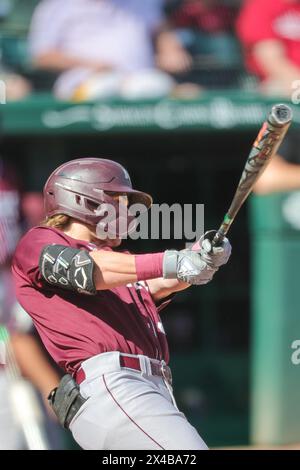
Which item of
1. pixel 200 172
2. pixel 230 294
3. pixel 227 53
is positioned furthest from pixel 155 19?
pixel 230 294

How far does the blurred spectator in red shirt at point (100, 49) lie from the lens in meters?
6.34

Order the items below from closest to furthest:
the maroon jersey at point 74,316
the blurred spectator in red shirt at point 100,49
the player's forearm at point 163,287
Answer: the maroon jersey at point 74,316 < the player's forearm at point 163,287 < the blurred spectator in red shirt at point 100,49

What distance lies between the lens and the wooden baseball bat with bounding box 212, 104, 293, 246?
2.90m

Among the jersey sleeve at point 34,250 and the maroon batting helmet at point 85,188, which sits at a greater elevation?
the maroon batting helmet at point 85,188

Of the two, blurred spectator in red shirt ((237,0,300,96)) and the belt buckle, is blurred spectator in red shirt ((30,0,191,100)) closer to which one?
blurred spectator in red shirt ((237,0,300,96))

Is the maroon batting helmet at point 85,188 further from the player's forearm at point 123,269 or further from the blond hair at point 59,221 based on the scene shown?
the player's forearm at point 123,269

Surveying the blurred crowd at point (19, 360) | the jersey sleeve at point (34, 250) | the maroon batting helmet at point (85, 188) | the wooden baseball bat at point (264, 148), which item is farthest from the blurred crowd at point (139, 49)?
the wooden baseball bat at point (264, 148)

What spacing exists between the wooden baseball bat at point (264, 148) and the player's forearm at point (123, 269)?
0.20 metres

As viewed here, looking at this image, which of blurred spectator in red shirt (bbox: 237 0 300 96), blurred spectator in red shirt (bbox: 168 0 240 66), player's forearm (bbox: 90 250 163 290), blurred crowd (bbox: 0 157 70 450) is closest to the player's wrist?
player's forearm (bbox: 90 250 163 290)

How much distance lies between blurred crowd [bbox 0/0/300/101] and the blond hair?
112 inches

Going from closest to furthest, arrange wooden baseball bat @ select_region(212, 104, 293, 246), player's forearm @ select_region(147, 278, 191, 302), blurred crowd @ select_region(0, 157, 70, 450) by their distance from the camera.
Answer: wooden baseball bat @ select_region(212, 104, 293, 246), player's forearm @ select_region(147, 278, 191, 302), blurred crowd @ select_region(0, 157, 70, 450)

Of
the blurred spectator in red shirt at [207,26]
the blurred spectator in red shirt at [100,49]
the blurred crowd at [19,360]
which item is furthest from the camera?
the blurred spectator in red shirt at [207,26]

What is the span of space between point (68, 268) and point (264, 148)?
0.69 m

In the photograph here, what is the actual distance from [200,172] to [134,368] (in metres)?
4.03
